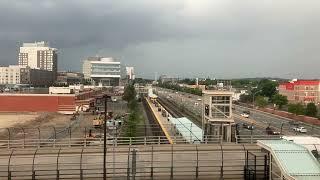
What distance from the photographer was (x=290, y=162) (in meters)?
19.9

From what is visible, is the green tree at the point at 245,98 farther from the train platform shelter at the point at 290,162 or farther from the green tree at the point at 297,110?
the train platform shelter at the point at 290,162

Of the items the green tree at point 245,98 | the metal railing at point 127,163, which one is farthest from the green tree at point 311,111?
the metal railing at point 127,163

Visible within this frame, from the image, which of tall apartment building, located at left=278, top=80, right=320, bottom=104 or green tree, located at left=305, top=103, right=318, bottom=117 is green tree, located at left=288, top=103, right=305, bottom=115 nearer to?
green tree, located at left=305, top=103, right=318, bottom=117

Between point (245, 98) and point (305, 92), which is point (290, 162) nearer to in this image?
point (305, 92)

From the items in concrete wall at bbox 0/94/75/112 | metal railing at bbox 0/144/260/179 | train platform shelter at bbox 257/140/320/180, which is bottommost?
concrete wall at bbox 0/94/75/112

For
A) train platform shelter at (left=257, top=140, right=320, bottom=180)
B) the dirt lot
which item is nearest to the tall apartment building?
the dirt lot

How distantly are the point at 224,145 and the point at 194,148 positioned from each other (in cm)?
195

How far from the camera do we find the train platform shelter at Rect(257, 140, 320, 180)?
1888 centimetres

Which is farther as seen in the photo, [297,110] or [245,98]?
[245,98]

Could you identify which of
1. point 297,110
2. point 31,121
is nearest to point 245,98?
point 297,110

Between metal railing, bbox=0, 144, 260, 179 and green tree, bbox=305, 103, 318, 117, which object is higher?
metal railing, bbox=0, 144, 260, 179

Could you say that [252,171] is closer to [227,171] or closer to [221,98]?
[227,171]

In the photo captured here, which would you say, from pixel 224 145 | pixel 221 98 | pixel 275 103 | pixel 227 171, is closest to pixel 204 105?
pixel 221 98

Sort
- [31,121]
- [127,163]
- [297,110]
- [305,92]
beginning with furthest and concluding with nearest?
[305,92] → [297,110] → [31,121] → [127,163]
